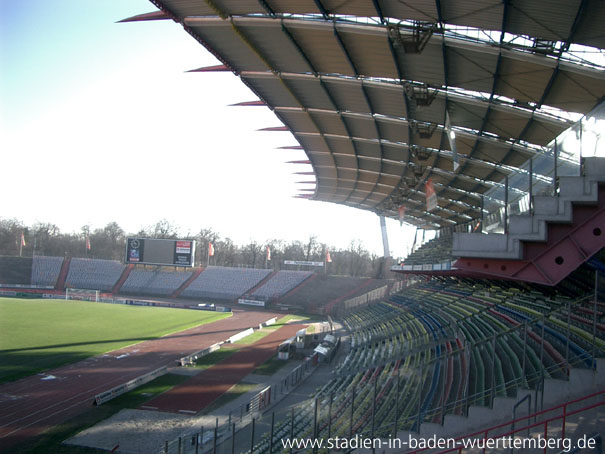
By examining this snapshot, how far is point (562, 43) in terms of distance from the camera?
40.4ft

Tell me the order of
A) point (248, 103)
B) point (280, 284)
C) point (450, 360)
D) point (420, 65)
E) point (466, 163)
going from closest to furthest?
point (420, 65) < point (450, 360) < point (248, 103) < point (466, 163) < point (280, 284)

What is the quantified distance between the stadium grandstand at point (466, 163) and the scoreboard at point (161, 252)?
43033mm

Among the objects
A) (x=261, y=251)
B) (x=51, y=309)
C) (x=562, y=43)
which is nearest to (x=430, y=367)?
(x=562, y=43)

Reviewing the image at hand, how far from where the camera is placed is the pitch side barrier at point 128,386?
792 inches

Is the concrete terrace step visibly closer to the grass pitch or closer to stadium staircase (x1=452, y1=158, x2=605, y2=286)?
stadium staircase (x1=452, y1=158, x2=605, y2=286)

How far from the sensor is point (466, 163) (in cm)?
2438

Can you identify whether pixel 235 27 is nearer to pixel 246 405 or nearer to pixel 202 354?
pixel 246 405

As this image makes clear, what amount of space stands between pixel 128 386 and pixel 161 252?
47.8 meters

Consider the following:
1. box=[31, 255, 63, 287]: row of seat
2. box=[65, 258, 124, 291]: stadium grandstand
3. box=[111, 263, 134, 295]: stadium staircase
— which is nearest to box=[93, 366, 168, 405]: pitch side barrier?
box=[111, 263, 134, 295]: stadium staircase

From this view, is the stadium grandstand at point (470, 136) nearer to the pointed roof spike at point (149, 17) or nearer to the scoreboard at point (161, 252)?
the pointed roof spike at point (149, 17)

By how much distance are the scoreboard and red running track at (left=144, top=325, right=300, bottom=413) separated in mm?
34319

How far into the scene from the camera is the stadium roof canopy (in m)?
11.9

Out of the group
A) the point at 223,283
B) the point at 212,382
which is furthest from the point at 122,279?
the point at 212,382

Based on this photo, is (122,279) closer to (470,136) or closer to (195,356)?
(195,356)
